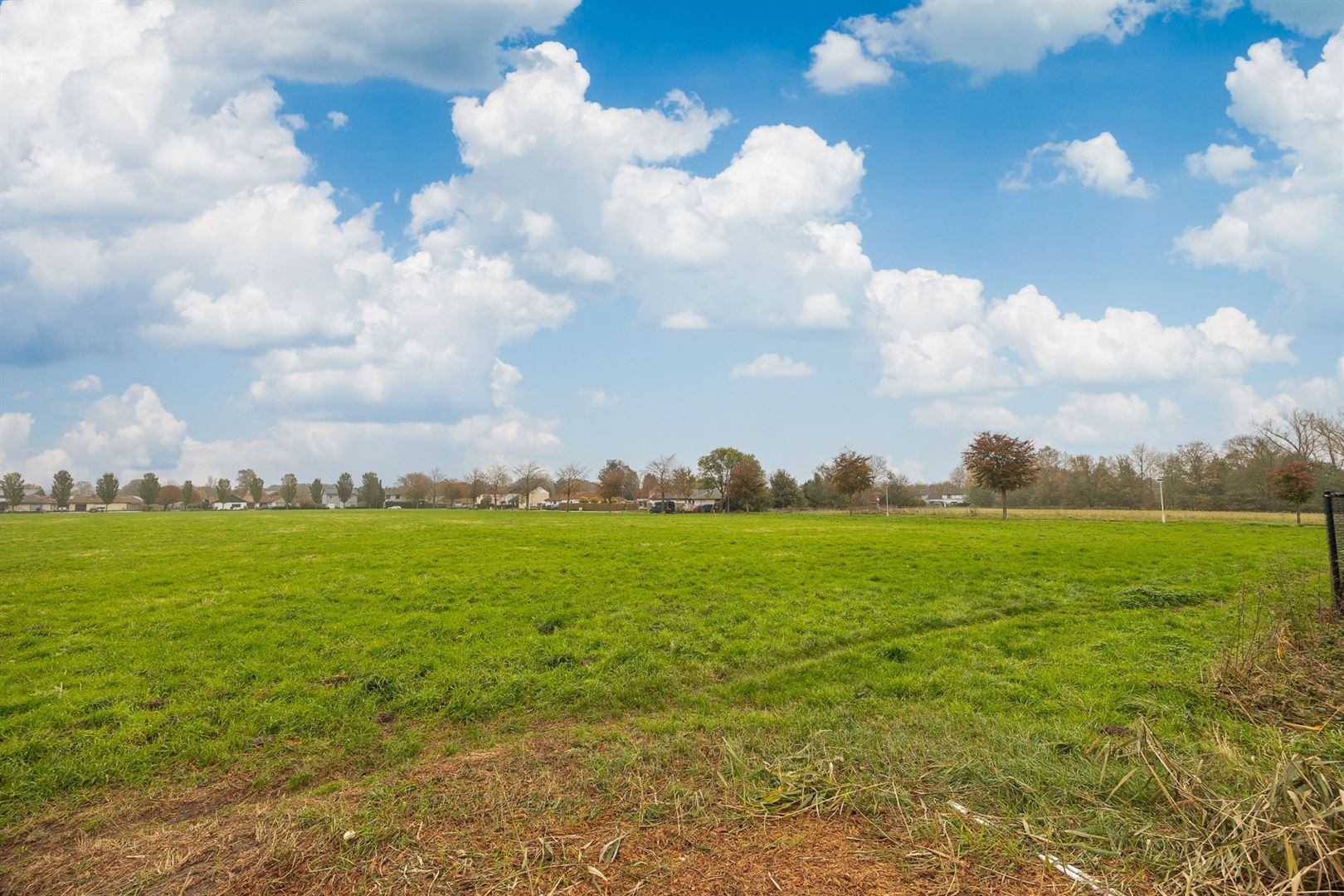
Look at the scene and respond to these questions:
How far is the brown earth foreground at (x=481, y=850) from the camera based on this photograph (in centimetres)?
306

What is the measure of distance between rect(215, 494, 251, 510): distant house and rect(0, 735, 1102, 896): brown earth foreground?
430 ft

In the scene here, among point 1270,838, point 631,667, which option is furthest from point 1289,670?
point 631,667

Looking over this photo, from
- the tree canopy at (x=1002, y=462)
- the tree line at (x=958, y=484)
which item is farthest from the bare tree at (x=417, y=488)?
the tree canopy at (x=1002, y=462)

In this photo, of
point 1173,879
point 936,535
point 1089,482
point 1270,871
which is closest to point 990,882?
point 1173,879

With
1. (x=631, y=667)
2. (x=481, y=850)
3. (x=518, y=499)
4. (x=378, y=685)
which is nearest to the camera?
(x=481, y=850)

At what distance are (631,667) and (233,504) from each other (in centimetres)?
14466

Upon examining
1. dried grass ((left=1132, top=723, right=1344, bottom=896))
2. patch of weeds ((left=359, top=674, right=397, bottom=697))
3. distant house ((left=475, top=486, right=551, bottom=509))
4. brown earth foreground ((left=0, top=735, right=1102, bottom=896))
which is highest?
dried grass ((left=1132, top=723, right=1344, bottom=896))

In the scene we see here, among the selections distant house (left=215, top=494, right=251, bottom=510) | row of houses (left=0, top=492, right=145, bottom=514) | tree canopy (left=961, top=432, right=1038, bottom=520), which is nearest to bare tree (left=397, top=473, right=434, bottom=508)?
distant house (left=215, top=494, right=251, bottom=510)

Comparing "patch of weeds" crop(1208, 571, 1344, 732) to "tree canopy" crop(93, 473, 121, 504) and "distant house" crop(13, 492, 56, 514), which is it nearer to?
"tree canopy" crop(93, 473, 121, 504)

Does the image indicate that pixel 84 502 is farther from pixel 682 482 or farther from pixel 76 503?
pixel 682 482

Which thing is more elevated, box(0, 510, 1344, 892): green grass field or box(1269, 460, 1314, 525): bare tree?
box(1269, 460, 1314, 525): bare tree

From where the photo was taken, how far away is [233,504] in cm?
12431

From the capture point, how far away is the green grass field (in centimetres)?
571

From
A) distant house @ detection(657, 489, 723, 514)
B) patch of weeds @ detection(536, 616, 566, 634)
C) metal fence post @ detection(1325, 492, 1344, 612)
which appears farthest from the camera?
distant house @ detection(657, 489, 723, 514)
